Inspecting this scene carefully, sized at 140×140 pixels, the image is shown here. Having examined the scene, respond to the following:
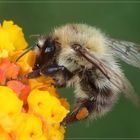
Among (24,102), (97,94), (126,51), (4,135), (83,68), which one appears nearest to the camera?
(4,135)

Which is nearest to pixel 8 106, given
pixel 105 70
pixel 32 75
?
pixel 32 75

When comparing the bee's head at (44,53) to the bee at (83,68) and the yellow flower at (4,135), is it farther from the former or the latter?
the yellow flower at (4,135)

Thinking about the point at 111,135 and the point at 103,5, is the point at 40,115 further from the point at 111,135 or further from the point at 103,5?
the point at 103,5

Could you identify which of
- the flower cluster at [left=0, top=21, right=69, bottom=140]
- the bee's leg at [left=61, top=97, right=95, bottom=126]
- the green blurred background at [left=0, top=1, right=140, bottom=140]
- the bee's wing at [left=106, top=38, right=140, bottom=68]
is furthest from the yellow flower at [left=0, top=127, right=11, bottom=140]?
the green blurred background at [left=0, top=1, right=140, bottom=140]

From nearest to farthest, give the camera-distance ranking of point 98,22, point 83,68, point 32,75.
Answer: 1. point 32,75
2. point 83,68
3. point 98,22

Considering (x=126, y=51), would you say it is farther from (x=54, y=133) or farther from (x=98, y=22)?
(x=98, y=22)

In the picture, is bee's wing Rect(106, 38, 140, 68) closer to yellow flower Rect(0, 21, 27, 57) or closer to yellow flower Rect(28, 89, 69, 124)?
yellow flower Rect(0, 21, 27, 57)

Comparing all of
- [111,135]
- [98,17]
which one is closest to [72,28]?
[111,135]
